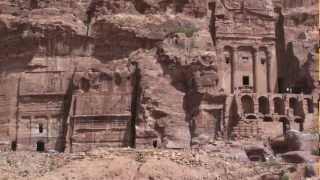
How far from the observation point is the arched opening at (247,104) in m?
61.6

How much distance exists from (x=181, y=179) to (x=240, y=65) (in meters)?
21.5

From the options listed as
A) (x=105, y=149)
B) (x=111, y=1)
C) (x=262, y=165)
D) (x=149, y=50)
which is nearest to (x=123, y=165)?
(x=105, y=149)

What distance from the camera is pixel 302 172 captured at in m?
49.1

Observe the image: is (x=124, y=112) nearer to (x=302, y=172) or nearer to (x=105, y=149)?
(x=105, y=149)

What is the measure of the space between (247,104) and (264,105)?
1451 mm

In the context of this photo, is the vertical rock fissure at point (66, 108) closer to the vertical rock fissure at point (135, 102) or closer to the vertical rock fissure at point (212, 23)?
the vertical rock fissure at point (135, 102)

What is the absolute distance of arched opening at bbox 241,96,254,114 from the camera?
61625 millimetres

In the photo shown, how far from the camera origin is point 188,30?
63.1 m

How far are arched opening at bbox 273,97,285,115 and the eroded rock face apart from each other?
0.29 ft

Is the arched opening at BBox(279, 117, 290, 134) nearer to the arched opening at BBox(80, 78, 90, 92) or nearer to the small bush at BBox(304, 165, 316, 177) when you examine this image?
the small bush at BBox(304, 165, 316, 177)

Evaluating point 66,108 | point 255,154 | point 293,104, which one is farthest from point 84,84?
point 293,104

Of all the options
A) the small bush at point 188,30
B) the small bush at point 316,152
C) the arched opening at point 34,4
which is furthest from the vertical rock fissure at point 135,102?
the small bush at point 316,152

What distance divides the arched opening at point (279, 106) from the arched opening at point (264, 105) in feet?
2.87

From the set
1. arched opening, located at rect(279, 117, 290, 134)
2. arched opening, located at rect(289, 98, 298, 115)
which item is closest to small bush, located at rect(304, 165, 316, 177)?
arched opening, located at rect(279, 117, 290, 134)
